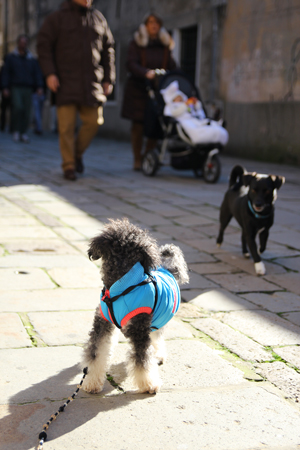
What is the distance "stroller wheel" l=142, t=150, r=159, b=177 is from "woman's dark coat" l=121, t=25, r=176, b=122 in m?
0.59

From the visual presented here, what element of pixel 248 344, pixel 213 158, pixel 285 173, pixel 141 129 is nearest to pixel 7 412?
pixel 248 344

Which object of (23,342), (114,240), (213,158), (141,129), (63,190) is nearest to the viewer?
(114,240)

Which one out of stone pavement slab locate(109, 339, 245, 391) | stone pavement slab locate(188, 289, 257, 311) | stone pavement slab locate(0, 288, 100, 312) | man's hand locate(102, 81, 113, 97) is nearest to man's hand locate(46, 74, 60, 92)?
man's hand locate(102, 81, 113, 97)

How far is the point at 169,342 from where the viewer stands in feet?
9.73

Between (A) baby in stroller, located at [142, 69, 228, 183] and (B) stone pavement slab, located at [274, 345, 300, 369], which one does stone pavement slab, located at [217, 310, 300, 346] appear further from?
(A) baby in stroller, located at [142, 69, 228, 183]

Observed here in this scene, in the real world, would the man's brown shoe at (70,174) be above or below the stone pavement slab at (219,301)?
above

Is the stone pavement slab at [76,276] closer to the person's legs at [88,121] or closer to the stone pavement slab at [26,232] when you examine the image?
the stone pavement slab at [26,232]

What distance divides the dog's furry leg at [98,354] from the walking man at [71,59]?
18.4 ft

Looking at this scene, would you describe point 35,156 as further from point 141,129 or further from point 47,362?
point 47,362

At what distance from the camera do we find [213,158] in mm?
8312

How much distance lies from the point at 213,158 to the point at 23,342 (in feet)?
19.3

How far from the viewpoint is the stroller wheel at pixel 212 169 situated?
827 cm

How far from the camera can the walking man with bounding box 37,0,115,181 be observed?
7598 millimetres

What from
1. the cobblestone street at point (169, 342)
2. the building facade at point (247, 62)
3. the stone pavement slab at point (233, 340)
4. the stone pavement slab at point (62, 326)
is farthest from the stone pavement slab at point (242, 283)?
the building facade at point (247, 62)
